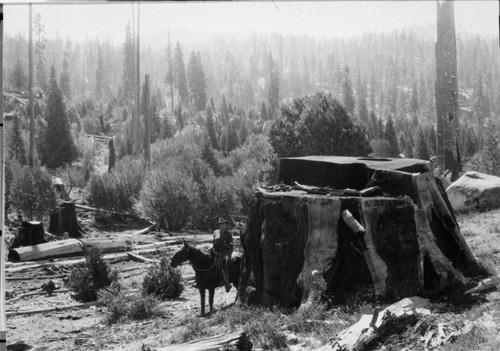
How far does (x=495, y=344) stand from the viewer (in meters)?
4.42

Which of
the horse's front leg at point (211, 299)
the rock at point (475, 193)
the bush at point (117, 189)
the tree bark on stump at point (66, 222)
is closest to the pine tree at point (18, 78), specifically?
the horse's front leg at point (211, 299)

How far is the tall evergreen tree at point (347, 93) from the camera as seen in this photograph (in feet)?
51.0

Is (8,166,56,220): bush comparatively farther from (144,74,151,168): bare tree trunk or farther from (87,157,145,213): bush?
(144,74,151,168): bare tree trunk

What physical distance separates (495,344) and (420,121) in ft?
57.9

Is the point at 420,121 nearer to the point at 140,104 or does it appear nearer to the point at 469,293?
the point at 140,104

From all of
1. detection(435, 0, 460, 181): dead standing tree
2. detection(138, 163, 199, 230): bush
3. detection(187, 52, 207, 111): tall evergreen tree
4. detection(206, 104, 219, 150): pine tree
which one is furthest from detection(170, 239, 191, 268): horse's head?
detection(187, 52, 207, 111): tall evergreen tree

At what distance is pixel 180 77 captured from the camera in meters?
19.4

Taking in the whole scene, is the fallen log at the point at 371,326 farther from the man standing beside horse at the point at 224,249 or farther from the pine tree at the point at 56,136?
the pine tree at the point at 56,136

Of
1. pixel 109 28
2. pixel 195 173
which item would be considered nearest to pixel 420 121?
pixel 195 173

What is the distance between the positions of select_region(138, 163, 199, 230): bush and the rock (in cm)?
615

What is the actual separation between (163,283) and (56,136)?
4460 mm

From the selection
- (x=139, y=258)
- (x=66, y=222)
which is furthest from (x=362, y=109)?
(x=66, y=222)

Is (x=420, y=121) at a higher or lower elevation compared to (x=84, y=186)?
higher

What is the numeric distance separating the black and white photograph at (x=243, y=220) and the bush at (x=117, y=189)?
6 centimetres
